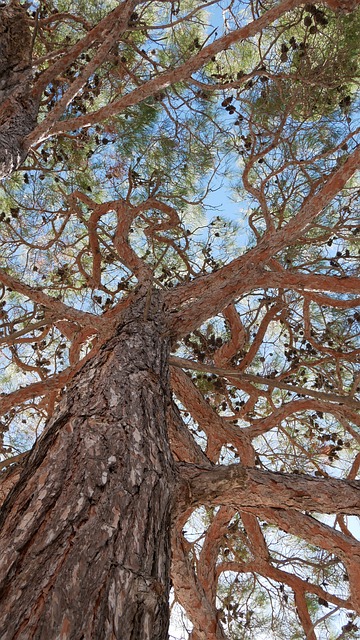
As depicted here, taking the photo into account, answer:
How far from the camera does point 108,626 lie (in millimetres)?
729

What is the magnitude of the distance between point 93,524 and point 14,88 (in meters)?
2.14

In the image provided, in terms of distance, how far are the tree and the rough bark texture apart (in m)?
0.01

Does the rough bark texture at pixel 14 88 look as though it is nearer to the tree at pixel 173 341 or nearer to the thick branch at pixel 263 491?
the tree at pixel 173 341

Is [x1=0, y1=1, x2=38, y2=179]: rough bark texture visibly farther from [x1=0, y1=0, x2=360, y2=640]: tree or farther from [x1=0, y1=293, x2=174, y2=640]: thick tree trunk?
[x1=0, y1=293, x2=174, y2=640]: thick tree trunk

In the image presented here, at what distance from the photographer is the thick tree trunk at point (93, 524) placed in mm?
733

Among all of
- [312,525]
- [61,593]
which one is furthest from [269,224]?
[61,593]

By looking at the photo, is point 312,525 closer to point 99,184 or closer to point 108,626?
point 108,626

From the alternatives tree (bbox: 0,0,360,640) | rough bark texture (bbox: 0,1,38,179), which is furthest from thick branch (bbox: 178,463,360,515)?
rough bark texture (bbox: 0,1,38,179)

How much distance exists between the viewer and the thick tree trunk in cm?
73

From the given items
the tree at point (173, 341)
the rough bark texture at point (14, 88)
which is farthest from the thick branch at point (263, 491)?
the rough bark texture at point (14, 88)

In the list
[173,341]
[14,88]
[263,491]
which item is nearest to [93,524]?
[263,491]

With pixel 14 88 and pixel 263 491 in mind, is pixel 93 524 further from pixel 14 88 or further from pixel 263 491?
pixel 14 88

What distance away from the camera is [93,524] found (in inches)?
34.8

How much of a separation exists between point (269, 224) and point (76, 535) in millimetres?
1749
